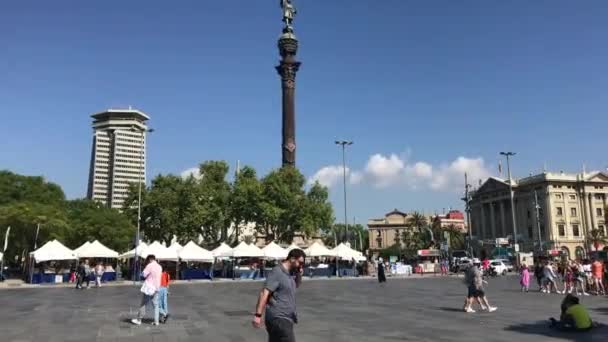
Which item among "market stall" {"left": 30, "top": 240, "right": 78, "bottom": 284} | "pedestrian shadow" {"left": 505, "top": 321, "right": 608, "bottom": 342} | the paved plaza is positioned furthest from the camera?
"market stall" {"left": 30, "top": 240, "right": 78, "bottom": 284}

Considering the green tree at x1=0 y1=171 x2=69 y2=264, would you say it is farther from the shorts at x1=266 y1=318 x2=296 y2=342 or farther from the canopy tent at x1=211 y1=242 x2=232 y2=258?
the shorts at x1=266 y1=318 x2=296 y2=342

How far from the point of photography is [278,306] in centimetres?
605

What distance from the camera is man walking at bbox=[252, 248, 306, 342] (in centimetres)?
594

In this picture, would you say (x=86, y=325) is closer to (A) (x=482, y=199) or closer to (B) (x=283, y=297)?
(B) (x=283, y=297)

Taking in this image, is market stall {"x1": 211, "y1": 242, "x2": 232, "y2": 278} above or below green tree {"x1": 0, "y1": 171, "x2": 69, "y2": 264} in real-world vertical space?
below

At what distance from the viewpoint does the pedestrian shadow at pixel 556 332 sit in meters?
10.5

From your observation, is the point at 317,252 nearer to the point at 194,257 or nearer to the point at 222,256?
the point at 222,256

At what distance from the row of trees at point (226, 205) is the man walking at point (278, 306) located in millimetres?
50631

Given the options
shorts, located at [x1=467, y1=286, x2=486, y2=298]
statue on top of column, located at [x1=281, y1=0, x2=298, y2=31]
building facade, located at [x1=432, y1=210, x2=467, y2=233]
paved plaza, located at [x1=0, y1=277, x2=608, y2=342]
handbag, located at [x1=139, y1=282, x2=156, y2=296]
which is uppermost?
statue on top of column, located at [x1=281, y1=0, x2=298, y2=31]

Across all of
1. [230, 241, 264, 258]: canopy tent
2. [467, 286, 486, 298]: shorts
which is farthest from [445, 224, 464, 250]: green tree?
[467, 286, 486, 298]: shorts

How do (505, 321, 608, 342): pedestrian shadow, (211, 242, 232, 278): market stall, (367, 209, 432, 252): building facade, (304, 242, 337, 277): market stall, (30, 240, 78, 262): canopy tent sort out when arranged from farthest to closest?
(367, 209, 432, 252): building facade → (304, 242, 337, 277): market stall → (211, 242, 232, 278): market stall → (30, 240, 78, 262): canopy tent → (505, 321, 608, 342): pedestrian shadow

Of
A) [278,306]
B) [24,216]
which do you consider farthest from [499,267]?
[278,306]

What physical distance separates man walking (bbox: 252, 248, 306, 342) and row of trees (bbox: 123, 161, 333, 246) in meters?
50.6

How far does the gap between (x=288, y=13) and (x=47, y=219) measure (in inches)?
1553
